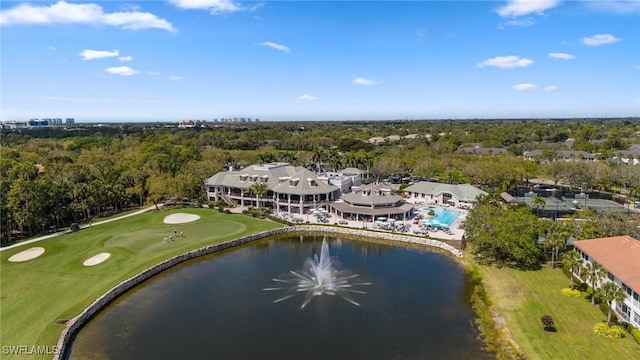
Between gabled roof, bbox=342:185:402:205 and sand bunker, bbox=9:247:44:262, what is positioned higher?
gabled roof, bbox=342:185:402:205

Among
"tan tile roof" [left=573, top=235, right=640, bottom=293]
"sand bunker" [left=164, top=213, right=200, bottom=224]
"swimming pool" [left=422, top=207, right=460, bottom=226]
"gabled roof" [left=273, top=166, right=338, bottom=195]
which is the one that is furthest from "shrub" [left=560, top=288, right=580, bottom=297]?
"sand bunker" [left=164, top=213, right=200, bottom=224]

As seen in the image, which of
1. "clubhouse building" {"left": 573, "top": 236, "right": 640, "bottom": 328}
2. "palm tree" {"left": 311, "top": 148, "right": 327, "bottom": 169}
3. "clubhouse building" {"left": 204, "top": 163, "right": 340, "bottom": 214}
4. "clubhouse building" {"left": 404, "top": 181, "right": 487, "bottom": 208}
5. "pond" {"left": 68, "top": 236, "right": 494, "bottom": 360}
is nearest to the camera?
"pond" {"left": 68, "top": 236, "right": 494, "bottom": 360}

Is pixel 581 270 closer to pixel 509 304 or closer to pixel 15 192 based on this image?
pixel 509 304

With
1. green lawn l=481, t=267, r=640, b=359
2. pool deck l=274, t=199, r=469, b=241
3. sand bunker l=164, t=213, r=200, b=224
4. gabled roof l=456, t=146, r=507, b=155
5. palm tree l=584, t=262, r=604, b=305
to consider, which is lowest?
green lawn l=481, t=267, r=640, b=359

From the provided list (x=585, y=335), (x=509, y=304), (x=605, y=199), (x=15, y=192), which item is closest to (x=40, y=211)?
(x=15, y=192)

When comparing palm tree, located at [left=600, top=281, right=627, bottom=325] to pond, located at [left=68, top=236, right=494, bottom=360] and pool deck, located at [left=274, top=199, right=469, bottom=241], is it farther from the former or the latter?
pool deck, located at [left=274, top=199, right=469, bottom=241]

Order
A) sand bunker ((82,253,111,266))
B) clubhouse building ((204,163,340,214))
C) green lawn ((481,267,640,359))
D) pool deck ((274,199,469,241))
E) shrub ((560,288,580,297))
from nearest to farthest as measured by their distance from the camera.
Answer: green lawn ((481,267,640,359)), shrub ((560,288,580,297)), sand bunker ((82,253,111,266)), pool deck ((274,199,469,241)), clubhouse building ((204,163,340,214))
